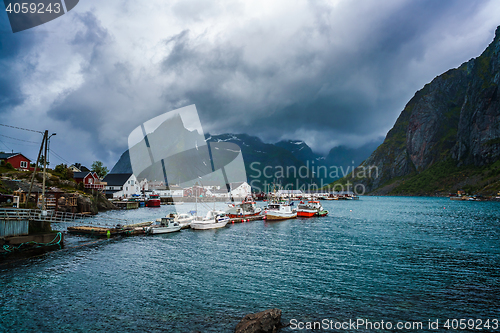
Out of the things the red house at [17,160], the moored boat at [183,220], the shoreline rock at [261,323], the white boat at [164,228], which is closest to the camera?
the shoreline rock at [261,323]

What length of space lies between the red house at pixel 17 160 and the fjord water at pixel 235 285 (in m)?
70.2

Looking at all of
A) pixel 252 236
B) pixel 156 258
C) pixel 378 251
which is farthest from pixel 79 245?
pixel 378 251

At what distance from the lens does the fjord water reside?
56.1 feet

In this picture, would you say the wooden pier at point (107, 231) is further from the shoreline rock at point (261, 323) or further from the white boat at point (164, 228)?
the shoreline rock at point (261, 323)

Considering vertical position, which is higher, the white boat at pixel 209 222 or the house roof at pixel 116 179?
the house roof at pixel 116 179

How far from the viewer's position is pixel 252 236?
1940 inches

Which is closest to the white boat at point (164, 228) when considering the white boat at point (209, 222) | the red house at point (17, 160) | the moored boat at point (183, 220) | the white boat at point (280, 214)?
the white boat at point (209, 222)

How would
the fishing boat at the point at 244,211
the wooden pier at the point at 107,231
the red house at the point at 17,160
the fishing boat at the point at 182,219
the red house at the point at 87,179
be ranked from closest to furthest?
the wooden pier at the point at 107,231 < the fishing boat at the point at 182,219 < the fishing boat at the point at 244,211 < the red house at the point at 17,160 < the red house at the point at 87,179

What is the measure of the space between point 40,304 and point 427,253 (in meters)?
40.5

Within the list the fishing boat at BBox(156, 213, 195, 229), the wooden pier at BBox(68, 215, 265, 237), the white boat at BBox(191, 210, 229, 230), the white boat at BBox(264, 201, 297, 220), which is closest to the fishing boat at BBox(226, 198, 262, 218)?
the white boat at BBox(264, 201, 297, 220)

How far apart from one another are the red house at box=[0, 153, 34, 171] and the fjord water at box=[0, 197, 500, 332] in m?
70.2

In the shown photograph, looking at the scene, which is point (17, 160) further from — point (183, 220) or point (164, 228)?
point (164, 228)

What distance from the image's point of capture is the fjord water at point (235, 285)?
17109 millimetres

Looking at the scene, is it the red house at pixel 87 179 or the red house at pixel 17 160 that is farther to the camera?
the red house at pixel 87 179
